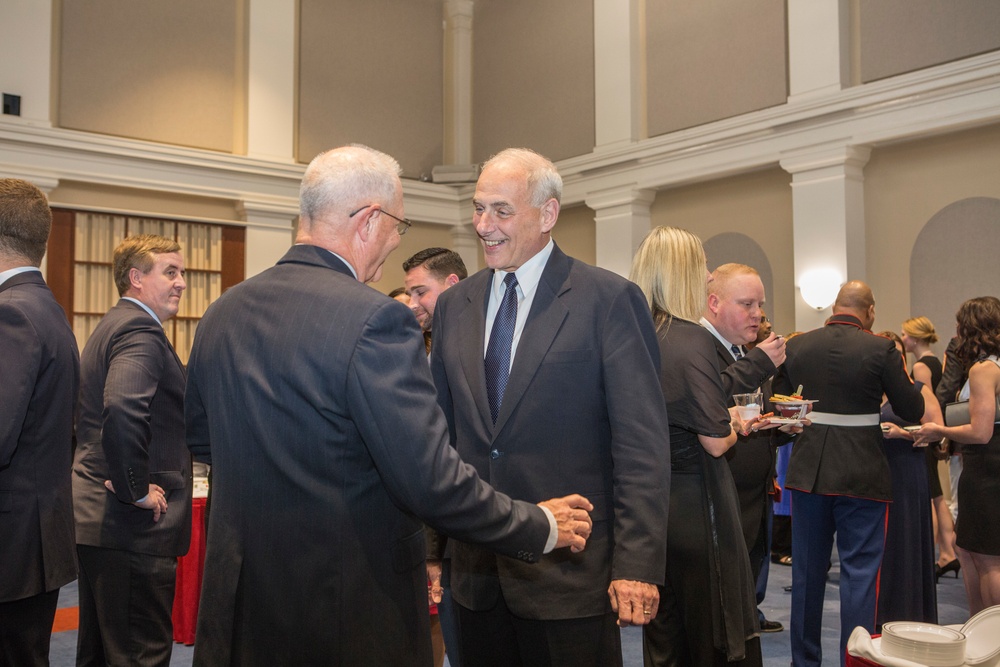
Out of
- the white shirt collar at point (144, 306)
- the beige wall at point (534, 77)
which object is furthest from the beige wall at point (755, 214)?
the white shirt collar at point (144, 306)

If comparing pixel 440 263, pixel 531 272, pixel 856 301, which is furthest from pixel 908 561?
pixel 531 272

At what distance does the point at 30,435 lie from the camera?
225 cm

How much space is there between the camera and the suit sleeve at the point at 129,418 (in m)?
2.77

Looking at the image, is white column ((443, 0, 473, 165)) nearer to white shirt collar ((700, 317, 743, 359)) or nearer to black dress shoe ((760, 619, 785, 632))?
black dress shoe ((760, 619, 785, 632))

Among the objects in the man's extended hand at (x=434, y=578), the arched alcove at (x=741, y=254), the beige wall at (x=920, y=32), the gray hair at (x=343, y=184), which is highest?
the beige wall at (x=920, y=32)

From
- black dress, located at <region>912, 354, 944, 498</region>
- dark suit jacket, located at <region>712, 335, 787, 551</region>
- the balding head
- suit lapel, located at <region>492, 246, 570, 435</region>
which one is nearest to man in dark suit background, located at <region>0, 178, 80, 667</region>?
suit lapel, located at <region>492, 246, 570, 435</region>

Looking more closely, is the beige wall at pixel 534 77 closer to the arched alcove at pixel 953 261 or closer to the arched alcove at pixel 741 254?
the arched alcove at pixel 741 254

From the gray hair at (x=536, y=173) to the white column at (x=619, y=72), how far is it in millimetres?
8431

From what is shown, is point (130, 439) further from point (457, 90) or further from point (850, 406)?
point (457, 90)

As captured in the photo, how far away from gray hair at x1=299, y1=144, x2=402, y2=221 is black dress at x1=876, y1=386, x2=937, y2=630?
3323mm

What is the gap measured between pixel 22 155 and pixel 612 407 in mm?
9015

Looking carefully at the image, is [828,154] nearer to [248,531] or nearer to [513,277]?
[513,277]

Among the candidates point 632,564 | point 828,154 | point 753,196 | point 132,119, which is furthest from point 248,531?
point 132,119

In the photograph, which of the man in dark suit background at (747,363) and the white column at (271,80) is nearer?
the man in dark suit background at (747,363)
